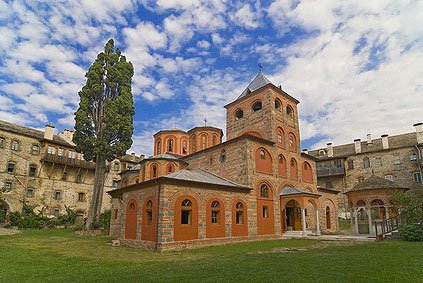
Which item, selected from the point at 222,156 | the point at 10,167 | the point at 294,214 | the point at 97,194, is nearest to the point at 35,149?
the point at 10,167

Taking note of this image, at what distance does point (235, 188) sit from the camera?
1669 centimetres

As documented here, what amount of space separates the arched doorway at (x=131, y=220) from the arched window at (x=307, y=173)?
46.5ft

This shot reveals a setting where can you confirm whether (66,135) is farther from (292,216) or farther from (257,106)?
(292,216)

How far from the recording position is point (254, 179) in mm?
18000

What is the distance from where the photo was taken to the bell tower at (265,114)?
20.6m

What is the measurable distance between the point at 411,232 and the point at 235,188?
31.1 ft

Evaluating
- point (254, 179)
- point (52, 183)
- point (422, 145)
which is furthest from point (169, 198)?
point (422, 145)

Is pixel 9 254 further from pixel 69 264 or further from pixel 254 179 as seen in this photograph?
pixel 254 179

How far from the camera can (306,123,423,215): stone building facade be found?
3058 centimetres

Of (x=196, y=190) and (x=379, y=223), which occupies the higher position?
(x=196, y=190)

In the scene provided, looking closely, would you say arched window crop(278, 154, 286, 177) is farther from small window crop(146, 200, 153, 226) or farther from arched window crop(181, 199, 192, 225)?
small window crop(146, 200, 153, 226)

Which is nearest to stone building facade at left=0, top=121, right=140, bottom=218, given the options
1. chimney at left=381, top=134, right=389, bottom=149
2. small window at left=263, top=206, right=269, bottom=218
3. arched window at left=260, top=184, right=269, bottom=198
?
arched window at left=260, top=184, right=269, bottom=198

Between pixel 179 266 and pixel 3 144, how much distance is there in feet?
94.3

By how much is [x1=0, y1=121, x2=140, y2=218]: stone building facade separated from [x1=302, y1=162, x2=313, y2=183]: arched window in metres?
26.5
